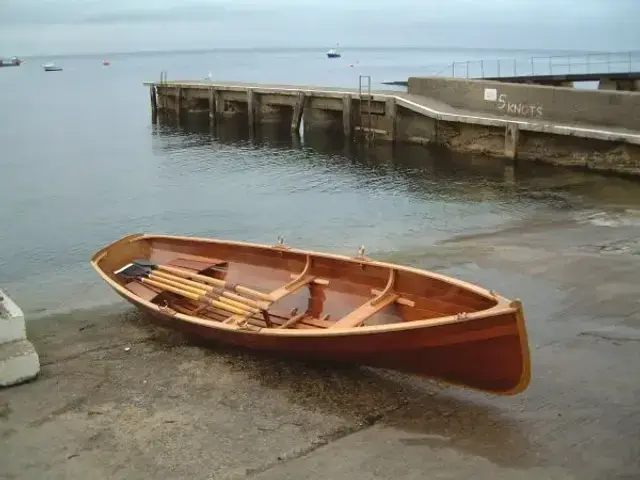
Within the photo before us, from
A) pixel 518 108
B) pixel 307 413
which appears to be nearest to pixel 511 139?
pixel 518 108

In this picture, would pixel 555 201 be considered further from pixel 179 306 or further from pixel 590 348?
pixel 179 306

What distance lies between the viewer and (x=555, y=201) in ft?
58.7

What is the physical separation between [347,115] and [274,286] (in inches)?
862

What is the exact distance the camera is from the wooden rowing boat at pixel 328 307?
664 cm

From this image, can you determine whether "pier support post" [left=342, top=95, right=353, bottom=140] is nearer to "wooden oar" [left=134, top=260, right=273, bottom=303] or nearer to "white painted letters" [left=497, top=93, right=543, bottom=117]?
"white painted letters" [left=497, top=93, right=543, bottom=117]

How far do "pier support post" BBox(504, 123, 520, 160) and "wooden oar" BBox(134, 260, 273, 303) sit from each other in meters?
15.0

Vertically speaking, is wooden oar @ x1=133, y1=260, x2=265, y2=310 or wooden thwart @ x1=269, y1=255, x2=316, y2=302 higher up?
wooden thwart @ x1=269, y1=255, x2=316, y2=302

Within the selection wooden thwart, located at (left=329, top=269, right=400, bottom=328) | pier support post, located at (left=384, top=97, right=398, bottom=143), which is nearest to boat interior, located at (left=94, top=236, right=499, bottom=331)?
wooden thwart, located at (left=329, top=269, right=400, bottom=328)

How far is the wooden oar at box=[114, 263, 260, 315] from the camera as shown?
8.77m

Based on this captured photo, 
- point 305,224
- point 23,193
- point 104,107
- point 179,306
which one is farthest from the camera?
point 104,107

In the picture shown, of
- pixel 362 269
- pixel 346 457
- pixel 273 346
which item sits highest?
pixel 362 269

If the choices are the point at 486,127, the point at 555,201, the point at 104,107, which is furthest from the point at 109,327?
the point at 104,107

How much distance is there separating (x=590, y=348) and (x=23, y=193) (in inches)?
803

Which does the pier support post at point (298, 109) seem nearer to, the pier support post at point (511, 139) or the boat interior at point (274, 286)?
the pier support post at point (511, 139)
